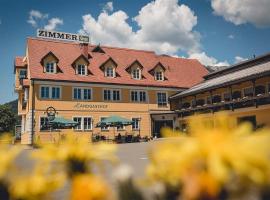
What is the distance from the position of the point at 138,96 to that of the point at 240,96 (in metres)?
12.7

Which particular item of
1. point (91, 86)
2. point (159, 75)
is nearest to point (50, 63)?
point (91, 86)

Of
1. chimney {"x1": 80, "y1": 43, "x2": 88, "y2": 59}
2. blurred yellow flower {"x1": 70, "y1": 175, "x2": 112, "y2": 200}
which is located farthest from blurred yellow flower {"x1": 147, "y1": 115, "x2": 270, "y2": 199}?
chimney {"x1": 80, "y1": 43, "x2": 88, "y2": 59}

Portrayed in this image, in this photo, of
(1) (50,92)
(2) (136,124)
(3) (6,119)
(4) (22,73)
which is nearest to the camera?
(1) (50,92)

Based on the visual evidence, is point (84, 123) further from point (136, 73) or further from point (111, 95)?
point (136, 73)

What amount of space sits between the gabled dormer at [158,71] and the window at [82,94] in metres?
9.30

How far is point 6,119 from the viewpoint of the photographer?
66.1m

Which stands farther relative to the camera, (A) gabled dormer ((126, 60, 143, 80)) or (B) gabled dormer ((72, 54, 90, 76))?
(A) gabled dormer ((126, 60, 143, 80))

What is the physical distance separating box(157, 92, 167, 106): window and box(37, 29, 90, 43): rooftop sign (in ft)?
35.9

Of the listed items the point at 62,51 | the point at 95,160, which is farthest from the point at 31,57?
the point at 95,160

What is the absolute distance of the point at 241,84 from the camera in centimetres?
3353

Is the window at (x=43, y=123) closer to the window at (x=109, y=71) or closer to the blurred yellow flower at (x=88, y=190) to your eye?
the window at (x=109, y=71)

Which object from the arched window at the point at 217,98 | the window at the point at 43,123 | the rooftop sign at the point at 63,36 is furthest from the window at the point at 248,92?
the rooftop sign at the point at 63,36

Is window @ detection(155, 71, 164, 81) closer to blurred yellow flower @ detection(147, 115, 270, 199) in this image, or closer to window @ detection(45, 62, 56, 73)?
window @ detection(45, 62, 56, 73)

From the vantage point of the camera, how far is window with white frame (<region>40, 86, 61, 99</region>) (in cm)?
3662
